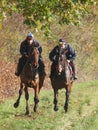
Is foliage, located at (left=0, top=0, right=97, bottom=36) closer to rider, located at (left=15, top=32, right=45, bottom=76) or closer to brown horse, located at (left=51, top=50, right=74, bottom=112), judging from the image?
rider, located at (left=15, top=32, right=45, bottom=76)

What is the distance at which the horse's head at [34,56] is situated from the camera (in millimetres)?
15953

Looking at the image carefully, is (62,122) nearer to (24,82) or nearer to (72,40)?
(24,82)

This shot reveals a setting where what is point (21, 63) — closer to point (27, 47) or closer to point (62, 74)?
point (27, 47)

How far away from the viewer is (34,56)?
1594cm

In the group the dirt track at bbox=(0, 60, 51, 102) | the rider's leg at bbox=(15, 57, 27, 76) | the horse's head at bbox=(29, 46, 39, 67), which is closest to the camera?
the horse's head at bbox=(29, 46, 39, 67)

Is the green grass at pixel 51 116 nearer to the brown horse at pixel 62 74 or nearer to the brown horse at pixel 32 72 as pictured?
the brown horse at pixel 62 74

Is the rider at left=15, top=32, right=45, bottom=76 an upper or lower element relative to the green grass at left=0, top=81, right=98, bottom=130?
upper

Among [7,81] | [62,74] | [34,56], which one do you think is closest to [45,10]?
[34,56]

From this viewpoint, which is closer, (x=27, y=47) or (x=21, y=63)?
(x=27, y=47)

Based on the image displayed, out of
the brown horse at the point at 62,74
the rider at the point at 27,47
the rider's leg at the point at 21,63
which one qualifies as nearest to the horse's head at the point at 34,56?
the rider at the point at 27,47

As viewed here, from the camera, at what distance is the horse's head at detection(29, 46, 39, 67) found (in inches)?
628

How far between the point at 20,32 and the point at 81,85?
503 centimetres

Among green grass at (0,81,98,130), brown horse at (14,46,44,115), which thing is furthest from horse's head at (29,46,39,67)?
green grass at (0,81,98,130)

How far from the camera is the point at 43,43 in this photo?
1189 inches
